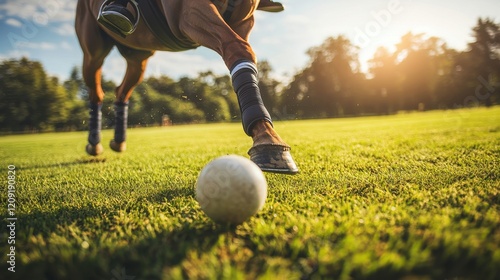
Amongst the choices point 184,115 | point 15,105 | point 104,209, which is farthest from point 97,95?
point 184,115

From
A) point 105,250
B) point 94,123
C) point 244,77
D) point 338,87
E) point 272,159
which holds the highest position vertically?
point 338,87

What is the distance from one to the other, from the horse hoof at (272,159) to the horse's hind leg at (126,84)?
3.58 metres

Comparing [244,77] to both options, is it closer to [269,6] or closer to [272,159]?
[272,159]

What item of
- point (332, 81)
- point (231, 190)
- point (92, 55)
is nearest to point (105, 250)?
point (231, 190)

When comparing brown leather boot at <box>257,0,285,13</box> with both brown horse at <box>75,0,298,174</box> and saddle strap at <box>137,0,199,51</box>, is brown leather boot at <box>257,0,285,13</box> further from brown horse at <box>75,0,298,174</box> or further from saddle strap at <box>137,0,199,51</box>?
saddle strap at <box>137,0,199,51</box>

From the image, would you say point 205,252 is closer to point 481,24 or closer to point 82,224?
point 82,224

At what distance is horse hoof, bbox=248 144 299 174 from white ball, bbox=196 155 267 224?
0.28m

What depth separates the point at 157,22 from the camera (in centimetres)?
313

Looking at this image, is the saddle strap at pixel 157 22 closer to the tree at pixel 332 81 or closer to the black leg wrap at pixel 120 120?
the black leg wrap at pixel 120 120

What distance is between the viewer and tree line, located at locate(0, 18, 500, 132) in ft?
124

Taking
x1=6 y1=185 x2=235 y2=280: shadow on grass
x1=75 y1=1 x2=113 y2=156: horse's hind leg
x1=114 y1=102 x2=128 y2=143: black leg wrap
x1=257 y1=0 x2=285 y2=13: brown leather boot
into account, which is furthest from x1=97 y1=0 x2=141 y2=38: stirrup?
x1=114 y1=102 x2=128 y2=143: black leg wrap

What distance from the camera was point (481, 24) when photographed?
130ft

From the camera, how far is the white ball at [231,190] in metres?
1.63

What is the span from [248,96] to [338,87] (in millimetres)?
58555
